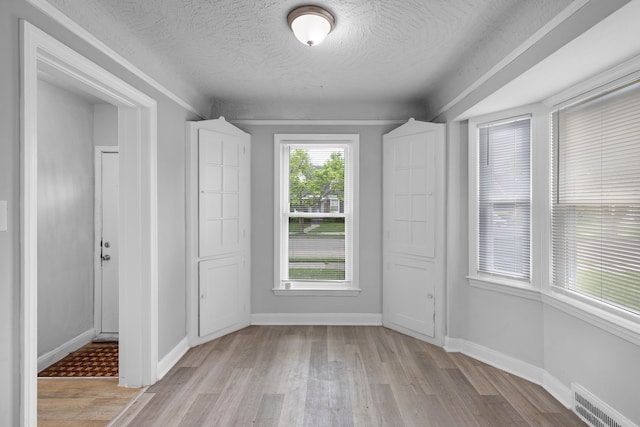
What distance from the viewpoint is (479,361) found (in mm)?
3043

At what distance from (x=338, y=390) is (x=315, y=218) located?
195 centimetres

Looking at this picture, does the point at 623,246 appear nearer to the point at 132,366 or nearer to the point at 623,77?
the point at 623,77

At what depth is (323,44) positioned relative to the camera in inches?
97.0

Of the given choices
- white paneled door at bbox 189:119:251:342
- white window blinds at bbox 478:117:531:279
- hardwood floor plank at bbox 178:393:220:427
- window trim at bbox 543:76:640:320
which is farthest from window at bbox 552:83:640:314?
white paneled door at bbox 189:119:251:342

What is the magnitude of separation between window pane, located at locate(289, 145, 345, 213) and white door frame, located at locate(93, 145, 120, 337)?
192cm

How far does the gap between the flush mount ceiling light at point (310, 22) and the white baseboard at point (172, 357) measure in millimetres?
2701

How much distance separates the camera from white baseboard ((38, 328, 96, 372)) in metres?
2.97

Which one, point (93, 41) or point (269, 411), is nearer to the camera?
point (93, 41)

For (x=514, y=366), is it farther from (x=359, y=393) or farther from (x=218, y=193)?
(x=218, y=193)

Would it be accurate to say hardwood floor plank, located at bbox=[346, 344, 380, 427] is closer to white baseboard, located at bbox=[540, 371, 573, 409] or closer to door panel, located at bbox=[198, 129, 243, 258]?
white baseboard, located at bbox=[540, 371, 573, 409]

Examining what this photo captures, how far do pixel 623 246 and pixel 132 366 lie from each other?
3.43 metres

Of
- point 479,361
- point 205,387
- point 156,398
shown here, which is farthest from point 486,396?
point 156,398

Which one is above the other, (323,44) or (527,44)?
(323,44)

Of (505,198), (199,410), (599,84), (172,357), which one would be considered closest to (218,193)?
(172,357)
